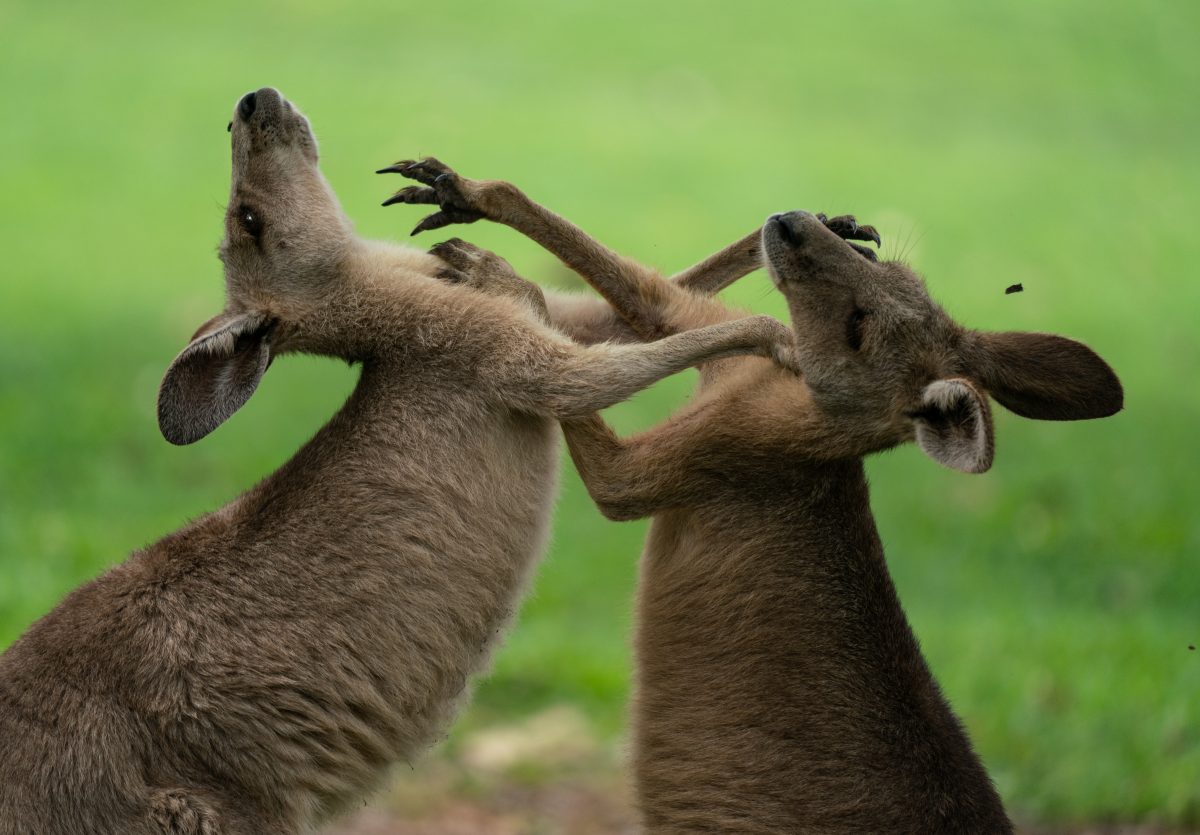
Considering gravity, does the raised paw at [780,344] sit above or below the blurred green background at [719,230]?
below

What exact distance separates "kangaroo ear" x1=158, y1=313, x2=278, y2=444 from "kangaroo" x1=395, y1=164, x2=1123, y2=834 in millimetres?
613

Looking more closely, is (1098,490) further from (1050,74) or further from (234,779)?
(1050,74)

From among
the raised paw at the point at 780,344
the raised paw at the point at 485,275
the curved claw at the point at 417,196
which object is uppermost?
the curved claw at the point at 417,196

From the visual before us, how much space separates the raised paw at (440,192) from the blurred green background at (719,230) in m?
1.73

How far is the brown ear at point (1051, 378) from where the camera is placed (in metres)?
4.35

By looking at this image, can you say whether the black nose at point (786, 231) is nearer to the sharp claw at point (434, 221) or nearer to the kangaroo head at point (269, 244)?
the sharp claw at point (434, 221)

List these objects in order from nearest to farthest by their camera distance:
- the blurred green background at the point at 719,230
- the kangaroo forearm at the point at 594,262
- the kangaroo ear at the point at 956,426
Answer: the kangaroo ear at the point at 956,426
the kangaroo forearm at the point at 594,262
the blurred green background at the point at 719,230

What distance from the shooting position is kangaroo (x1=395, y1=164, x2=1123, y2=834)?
4344mm

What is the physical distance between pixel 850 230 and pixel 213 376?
1936mm

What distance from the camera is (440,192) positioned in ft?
15.0

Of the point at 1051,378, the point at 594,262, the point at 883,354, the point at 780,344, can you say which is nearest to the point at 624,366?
the point at 780,344

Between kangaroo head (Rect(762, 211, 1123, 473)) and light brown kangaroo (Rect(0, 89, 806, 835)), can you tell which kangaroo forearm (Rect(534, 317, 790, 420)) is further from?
kangaroo head (Rect(762, 211, 1123, 473))

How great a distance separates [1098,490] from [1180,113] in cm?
1156

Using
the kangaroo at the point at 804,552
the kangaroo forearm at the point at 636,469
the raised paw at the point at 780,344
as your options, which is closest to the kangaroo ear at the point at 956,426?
the kangaroo at the point at 804,552
